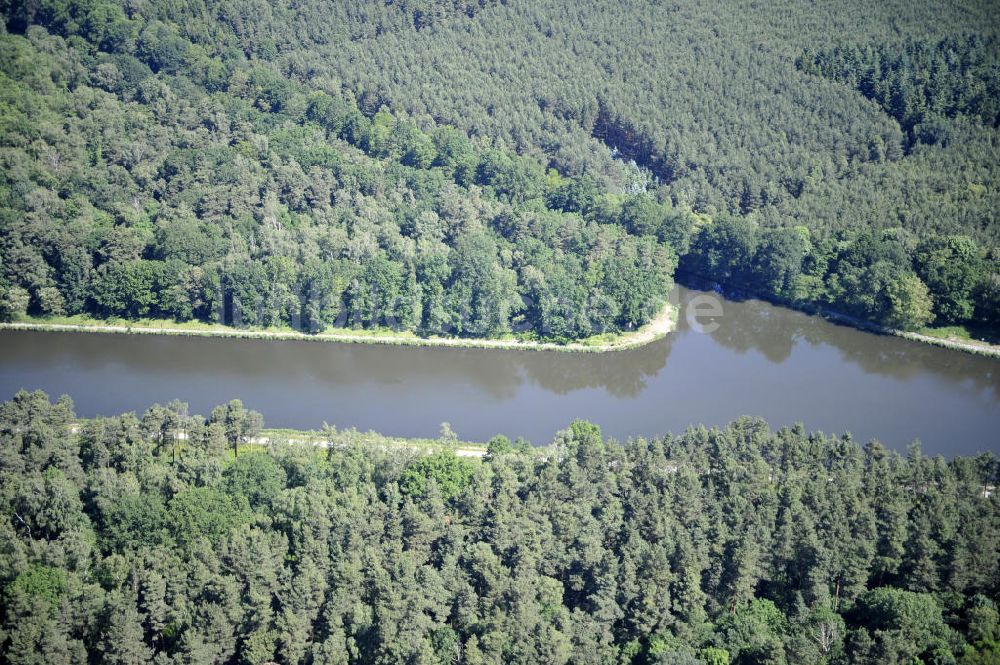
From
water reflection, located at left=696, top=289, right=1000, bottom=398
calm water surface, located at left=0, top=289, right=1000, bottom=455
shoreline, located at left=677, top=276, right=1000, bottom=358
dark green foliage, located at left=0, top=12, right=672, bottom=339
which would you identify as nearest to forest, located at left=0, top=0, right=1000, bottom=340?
dark green foliage, located at left=0, top=12, right=672, bottom=339

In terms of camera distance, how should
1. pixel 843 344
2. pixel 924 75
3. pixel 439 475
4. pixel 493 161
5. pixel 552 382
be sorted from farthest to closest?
pixel 924 75 → pixel 493 161 → pixel 843 344 → pixel 552 382 → pixel 439 475

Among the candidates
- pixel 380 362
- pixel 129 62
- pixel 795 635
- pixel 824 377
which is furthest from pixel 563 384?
pixel 129 62

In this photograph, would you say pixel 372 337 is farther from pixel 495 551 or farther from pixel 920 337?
pixel 920 337

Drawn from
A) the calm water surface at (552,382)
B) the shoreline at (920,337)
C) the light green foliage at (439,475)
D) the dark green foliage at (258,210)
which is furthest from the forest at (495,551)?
the shoreline at (920,337)

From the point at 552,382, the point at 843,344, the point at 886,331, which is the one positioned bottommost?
the point at 552,382

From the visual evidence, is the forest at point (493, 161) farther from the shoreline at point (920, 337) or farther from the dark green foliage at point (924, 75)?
the shoreline at point (920, 337)

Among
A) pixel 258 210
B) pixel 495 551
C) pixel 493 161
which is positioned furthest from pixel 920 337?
pixel 258 210
